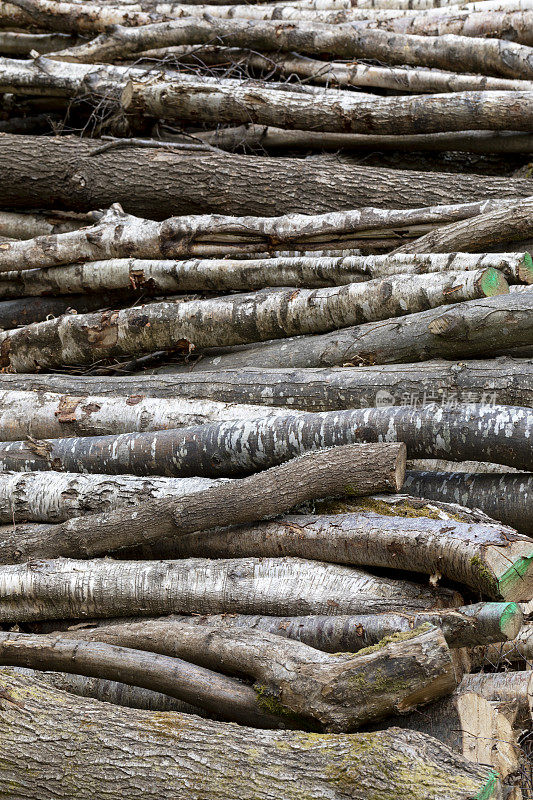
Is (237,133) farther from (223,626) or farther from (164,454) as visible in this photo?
(223,626)

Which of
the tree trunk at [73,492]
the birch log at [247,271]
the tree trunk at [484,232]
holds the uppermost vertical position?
the tree trunk at [484,232]

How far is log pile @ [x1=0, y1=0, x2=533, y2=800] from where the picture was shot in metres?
2.75

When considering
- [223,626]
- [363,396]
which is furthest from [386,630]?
[363,396]

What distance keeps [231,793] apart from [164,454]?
6.17ft

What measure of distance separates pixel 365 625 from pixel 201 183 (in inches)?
164

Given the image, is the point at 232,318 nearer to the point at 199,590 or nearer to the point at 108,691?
the point at 199,590

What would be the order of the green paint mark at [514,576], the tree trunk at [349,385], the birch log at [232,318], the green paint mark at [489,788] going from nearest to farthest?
the green paint mark at [489,788], the green paint mark at [514,576], the tree trunk at [349,385], the birch log at [232,318]

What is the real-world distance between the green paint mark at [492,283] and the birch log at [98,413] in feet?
4.19

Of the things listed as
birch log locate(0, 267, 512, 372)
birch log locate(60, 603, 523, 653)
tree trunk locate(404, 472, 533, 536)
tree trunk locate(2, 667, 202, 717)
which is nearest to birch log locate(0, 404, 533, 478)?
tree trunk locate(404, 472, 533, 536)

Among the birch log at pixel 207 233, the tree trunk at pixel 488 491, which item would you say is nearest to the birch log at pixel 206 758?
the tree trunk at pixel 488 491

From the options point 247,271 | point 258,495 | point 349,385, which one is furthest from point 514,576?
point 247,271

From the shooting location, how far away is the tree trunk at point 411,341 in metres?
3.98

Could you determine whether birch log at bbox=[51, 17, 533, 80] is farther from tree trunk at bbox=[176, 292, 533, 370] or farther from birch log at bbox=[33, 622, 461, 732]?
birch log at bbox=[33, 622, 461, 732]

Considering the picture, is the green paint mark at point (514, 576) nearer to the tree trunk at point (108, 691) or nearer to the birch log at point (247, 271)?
the tree trunk at point (108, 691)
